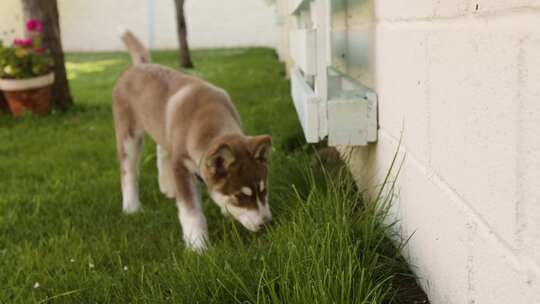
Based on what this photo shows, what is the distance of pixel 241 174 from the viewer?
11.1 feet

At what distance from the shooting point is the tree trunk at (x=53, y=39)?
823 cm

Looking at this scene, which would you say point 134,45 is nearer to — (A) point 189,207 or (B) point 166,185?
(B) point 166,185

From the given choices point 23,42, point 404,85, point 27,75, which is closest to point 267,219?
point 404,85

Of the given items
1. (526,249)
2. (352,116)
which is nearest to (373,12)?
(352,116)

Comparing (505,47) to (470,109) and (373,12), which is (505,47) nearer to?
(470,109)

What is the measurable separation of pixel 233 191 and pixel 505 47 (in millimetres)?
A: 2227

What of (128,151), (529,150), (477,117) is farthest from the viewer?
(128,151)

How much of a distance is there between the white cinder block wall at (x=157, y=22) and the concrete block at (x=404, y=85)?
60.7 ft

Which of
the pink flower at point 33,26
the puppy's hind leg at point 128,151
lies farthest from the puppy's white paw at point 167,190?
the pink flower at point 33,26

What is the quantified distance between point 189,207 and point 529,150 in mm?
2520

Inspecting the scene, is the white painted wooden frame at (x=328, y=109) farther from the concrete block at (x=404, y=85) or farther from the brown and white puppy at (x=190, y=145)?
the brown and white puppy at (x=190, y=145)

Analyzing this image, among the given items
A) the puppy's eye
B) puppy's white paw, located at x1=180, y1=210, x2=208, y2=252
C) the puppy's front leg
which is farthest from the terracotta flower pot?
the puppy's eye

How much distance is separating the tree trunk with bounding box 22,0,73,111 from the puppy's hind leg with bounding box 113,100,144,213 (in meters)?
4.01

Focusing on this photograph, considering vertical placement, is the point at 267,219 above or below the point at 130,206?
above
